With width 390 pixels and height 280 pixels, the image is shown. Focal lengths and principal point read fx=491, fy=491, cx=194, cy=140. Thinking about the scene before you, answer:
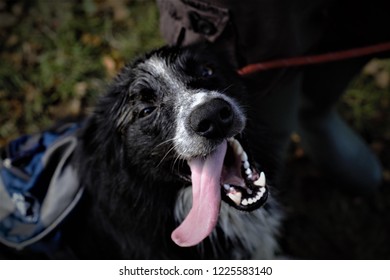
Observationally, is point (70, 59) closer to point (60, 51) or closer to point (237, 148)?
point (60, 51)

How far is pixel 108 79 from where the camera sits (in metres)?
3.20

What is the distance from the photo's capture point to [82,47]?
146 inches

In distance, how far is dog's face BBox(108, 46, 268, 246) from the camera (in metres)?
1.78

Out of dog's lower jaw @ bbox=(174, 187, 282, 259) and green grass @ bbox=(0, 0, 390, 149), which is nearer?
dog's lower jaw @ bbox=(174, 187, 282, 259)

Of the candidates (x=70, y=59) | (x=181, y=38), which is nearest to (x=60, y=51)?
(x=70, y=59)

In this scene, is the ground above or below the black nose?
below

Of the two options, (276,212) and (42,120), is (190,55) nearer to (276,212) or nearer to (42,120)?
(276,212)

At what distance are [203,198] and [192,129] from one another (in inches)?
10.2

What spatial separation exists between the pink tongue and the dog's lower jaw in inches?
8.4

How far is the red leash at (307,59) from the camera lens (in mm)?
1884

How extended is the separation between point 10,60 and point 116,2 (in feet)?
3.05

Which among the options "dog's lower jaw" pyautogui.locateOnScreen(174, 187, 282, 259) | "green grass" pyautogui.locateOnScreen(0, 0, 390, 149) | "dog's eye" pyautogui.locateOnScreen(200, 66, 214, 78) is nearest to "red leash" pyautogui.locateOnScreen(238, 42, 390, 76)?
"dog's eye" pyautogui.locateOnScreen(200, 66, 214, 78)

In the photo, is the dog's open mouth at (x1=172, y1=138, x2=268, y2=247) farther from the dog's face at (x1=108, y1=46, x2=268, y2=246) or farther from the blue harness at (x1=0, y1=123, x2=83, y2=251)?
the blue harness at (x1=0, y1=123, x2=83, y2=251)
